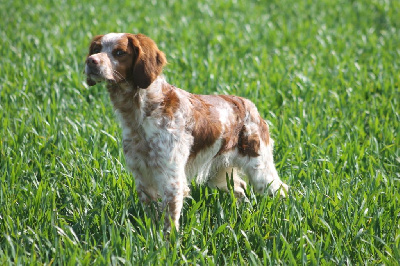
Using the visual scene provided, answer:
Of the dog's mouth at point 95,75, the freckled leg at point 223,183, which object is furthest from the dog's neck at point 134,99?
the freckled leg at point 223,183

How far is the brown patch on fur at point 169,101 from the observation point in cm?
353

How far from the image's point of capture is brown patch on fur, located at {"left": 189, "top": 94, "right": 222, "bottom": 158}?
12.0 feet

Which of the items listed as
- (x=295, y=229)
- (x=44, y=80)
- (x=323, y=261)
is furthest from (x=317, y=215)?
(x=44, y=80)

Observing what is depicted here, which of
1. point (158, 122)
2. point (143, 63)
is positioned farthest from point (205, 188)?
point (143, 63)

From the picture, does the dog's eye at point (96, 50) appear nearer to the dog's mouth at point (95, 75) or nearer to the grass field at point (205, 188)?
the dog's mouth at point (95, 75)

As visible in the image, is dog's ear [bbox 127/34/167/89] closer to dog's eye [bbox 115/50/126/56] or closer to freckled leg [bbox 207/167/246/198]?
dog's eye [bbox 115/50/126/56]

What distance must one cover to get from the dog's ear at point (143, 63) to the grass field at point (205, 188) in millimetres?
788

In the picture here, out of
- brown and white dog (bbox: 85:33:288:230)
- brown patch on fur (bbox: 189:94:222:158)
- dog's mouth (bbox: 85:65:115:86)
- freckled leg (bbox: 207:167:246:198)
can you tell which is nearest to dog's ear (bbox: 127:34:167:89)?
brown and white dog (bbox: 85:33:288:230)

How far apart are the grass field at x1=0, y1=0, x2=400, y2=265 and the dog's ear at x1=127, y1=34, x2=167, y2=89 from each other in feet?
2.59

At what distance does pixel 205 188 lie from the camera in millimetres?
4043

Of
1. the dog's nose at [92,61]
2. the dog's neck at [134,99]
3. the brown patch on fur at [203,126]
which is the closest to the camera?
the dog's nose at [92,61]

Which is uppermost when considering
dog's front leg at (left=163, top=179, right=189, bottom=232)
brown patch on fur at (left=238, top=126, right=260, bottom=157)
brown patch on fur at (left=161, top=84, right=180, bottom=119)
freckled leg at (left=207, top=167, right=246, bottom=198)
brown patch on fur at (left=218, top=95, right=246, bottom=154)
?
brown patch on fur at (left=161, top=84, right=180, bottom=119)

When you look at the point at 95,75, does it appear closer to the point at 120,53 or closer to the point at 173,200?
the point at 120,53

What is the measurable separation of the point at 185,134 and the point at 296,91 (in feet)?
9.66
